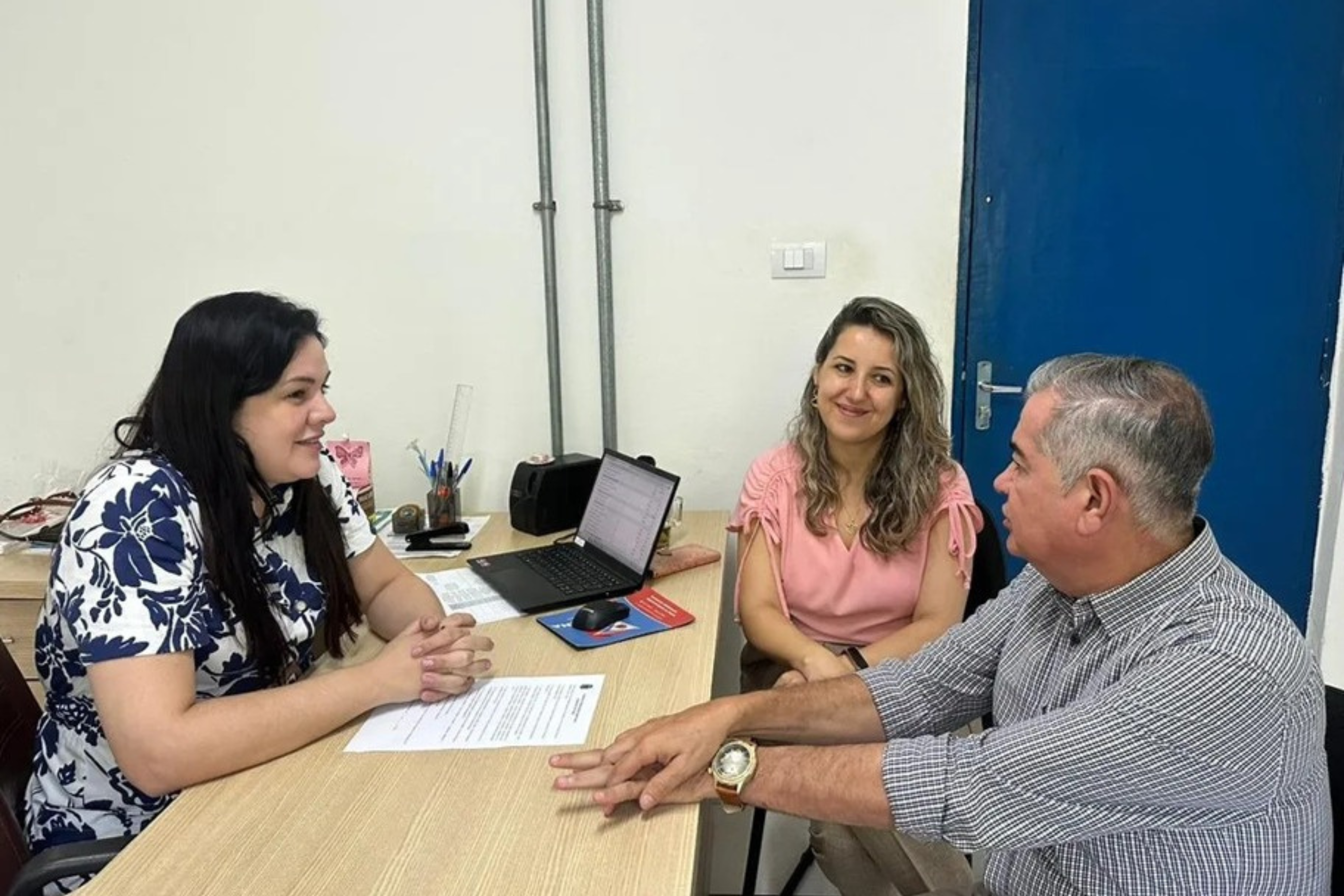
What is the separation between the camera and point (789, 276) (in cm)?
229

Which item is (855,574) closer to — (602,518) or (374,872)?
Result: (602,518)

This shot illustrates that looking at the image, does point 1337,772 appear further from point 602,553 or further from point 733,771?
point 602,553

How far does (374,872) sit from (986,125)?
2.08m

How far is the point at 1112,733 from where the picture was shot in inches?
36.4

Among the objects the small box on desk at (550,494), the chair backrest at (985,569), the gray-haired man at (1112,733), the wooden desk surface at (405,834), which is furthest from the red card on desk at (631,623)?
the chair backrest at (985,569)

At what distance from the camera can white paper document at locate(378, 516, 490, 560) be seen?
79.2 inches

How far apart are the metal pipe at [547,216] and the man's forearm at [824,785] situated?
55.5 inches

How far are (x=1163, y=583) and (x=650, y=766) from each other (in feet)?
2.03

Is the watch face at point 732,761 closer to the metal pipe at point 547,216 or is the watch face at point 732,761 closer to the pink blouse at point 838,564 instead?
the pink blouse at point 838,564

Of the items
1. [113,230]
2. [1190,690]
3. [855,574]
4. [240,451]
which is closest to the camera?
[1190,690]

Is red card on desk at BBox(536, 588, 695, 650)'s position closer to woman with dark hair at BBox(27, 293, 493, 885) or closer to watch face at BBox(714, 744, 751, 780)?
woman with dark hair at BBox(27, 293, 493, 885)

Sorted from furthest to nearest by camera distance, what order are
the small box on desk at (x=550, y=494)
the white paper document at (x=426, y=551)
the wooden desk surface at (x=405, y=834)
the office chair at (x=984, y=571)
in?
1. the small box on desk at (x=550, y=494)
2. the white paper document at (x=426, y=551)
3. the office chair at (x=984, y=571)
4. the wooden desk surface at (x=405, y=834)

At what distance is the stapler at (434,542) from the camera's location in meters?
2.04

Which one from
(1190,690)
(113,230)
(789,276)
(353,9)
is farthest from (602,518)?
(113,230)
